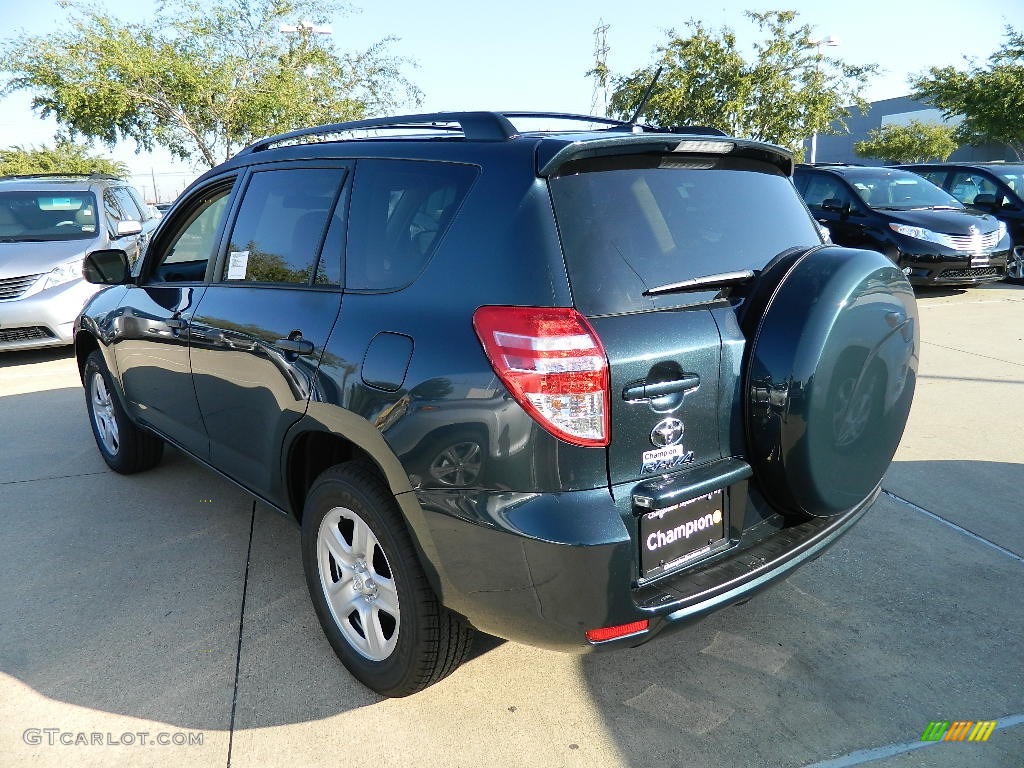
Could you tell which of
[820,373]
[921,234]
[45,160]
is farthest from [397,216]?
[45,160]

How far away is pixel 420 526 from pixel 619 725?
90cm

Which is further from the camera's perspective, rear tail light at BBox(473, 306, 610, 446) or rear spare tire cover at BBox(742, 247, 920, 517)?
rear spare tire cover at BBox(742, 247, 920, 517)

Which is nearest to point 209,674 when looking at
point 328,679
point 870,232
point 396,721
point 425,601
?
point 328,679

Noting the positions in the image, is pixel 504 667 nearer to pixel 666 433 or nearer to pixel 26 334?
pixel 666 433

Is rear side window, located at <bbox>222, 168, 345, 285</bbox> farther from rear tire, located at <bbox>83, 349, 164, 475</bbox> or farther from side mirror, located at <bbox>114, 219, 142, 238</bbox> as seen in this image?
side mirror, located at <bbox>114, 219, 142, 238</bbox>

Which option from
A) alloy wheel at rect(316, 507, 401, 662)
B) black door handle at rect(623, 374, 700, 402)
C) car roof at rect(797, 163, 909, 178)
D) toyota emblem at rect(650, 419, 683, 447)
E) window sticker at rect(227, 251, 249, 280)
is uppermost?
car roof at rect(797, 163, 909, 178)

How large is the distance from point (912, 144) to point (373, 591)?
4497cm

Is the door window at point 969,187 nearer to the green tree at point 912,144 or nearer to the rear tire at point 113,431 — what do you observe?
the rear tire at point 113,431

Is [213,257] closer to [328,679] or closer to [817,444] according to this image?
[328,679]

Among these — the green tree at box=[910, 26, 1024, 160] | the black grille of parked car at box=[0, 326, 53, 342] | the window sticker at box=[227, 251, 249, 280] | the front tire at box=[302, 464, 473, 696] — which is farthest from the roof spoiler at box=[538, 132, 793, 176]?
the green tree at box=[910, 26, 1024, 160]

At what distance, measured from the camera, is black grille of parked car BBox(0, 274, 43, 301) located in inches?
287

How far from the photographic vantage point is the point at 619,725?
238 cm

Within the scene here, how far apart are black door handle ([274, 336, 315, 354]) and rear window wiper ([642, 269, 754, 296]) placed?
1133mm

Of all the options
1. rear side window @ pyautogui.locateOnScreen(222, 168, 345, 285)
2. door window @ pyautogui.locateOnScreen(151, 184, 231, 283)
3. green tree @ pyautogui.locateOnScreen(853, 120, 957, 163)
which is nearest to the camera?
rear side window @ pyautogui.locateOnScreen(222, 168, 345, 285)
